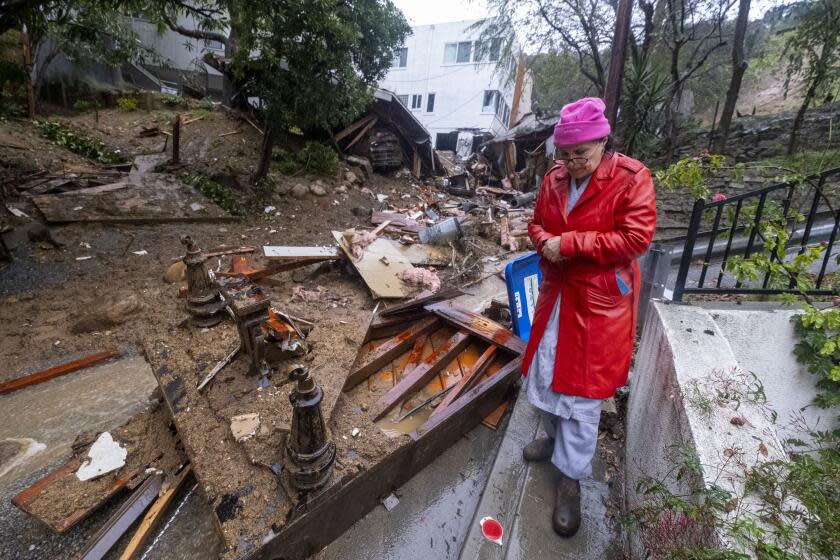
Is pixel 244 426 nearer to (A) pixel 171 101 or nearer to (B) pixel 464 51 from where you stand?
(A) pixel 171 101

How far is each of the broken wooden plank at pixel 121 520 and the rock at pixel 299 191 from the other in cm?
796

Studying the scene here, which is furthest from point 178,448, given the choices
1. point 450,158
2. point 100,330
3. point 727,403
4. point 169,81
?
point 169,81

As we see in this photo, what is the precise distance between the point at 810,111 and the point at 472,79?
59.8 feet

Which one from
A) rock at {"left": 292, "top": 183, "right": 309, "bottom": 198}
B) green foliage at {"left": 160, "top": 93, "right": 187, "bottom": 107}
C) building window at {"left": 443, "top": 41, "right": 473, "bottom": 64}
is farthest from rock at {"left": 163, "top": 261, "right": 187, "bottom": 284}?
building window at {"left": 443, "top": 41, "right": 473, "bottom": 64}

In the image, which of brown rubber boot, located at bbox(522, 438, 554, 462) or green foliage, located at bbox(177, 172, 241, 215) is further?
green foliage, located at bbox(177, 172, 241, 215)

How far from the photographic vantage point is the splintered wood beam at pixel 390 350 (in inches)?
113

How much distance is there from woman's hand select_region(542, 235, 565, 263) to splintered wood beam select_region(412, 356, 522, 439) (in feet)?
4.00

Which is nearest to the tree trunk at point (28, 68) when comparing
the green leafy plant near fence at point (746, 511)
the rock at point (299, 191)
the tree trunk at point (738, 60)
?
the rock at point (299, 191)

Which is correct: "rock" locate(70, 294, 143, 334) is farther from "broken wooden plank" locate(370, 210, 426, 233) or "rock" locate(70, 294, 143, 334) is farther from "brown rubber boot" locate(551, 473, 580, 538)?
"broken wooden plank" locate(370, 210, 426, 233)

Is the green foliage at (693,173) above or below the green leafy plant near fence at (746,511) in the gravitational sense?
above

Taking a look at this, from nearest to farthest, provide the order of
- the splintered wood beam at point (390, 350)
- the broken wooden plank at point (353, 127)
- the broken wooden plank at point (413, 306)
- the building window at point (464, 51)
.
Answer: the splintered wood beam at point (390, 350) < the broken wooden plank at point (413, 306) < the broken wooden plank at point (353, 127) < the building window at point (464, 51)

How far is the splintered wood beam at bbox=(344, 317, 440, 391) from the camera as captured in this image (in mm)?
A: 2869

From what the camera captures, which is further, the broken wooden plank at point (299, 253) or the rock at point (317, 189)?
the rock at point (317, 189)

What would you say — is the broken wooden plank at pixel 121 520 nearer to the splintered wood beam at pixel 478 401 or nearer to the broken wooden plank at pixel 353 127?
the splintered wood beam at pixel 478 401
